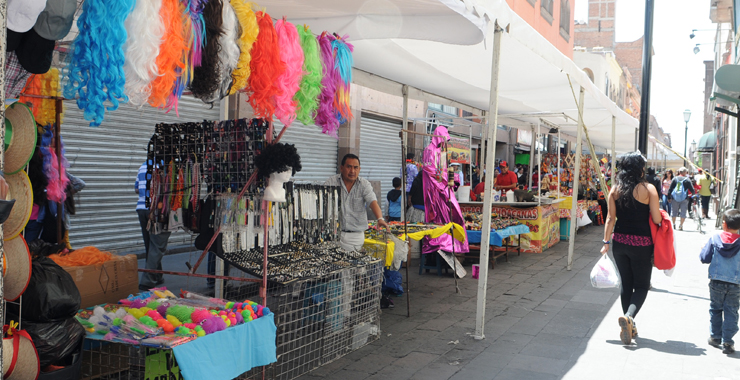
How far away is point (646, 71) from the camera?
343 inches

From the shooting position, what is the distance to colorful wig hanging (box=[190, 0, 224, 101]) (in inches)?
125

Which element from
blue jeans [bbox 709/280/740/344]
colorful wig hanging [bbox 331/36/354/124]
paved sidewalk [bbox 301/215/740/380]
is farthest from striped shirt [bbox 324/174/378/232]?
blue jeans [bbox 709/280/740/344]

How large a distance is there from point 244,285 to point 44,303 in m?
2.43

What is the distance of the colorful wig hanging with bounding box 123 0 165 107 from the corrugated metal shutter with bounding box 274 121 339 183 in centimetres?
868

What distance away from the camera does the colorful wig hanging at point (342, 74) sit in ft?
14.1

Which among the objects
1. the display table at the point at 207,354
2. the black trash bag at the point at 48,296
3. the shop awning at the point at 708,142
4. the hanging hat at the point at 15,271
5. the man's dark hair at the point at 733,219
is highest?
the shop awning at the point at 708,142

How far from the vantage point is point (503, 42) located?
5570mm

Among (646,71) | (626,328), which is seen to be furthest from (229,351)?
(646,71)

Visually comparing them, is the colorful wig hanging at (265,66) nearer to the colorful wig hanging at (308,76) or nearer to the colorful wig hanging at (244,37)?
the colorful wig hanging at (244,37)

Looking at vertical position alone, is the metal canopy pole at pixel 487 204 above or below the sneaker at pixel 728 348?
above

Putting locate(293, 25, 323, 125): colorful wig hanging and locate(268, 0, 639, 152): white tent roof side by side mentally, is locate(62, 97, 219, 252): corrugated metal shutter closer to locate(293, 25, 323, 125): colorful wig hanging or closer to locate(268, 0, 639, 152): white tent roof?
locate(268, 0, 639, 152): white tent roof

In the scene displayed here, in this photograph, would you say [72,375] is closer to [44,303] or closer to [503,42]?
[44,303]

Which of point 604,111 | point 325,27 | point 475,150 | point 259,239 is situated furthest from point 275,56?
point 475,150

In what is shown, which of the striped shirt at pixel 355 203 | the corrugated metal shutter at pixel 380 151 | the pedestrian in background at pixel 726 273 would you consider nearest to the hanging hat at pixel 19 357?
the striped shirt at pixel 355 203
